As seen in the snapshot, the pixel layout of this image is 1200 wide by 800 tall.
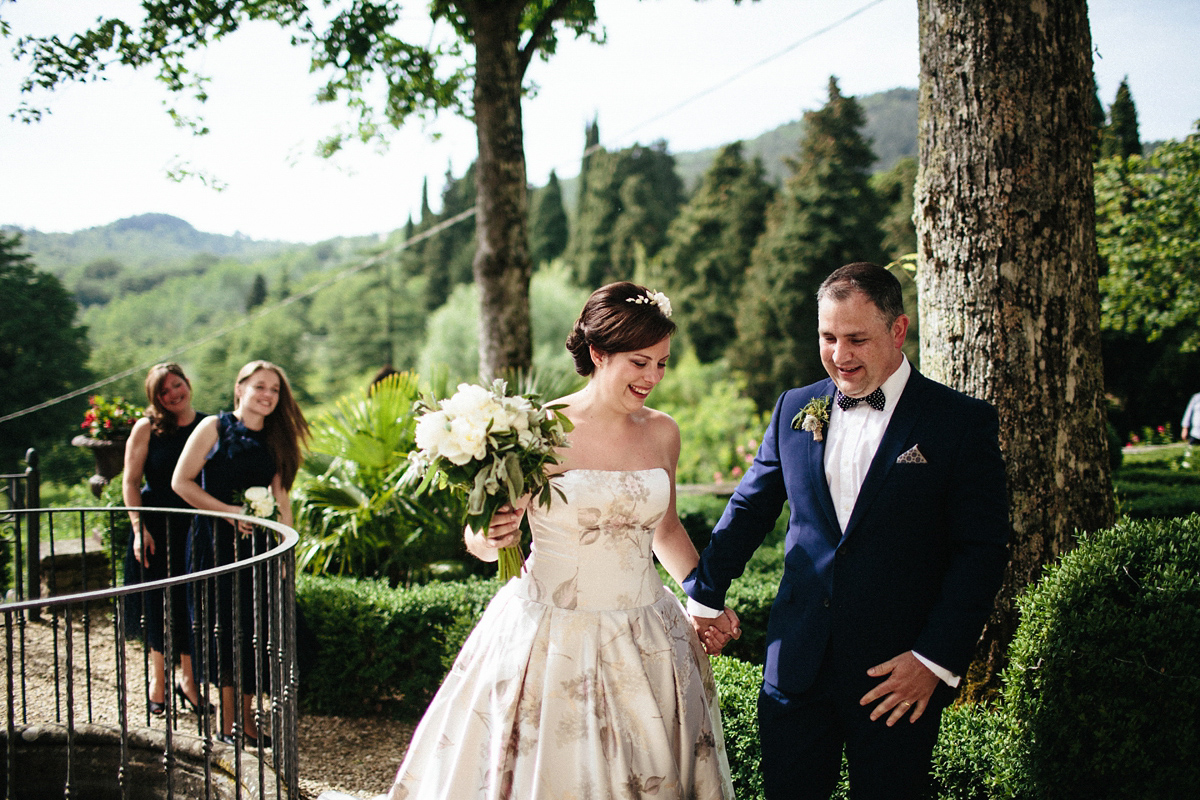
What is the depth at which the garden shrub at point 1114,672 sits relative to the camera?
2.17 meters

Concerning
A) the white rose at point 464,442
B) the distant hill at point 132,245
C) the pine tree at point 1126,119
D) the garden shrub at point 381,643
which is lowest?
the garden shrub at point 381,643

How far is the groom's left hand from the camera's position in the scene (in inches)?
85.1

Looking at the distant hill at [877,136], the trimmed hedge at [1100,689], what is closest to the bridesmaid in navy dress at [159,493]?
the trimmed hedge at [1100,689]

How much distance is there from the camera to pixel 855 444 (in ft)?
7.68

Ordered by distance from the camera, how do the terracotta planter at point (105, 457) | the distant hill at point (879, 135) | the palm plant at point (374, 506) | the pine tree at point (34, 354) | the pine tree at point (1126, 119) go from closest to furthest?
the palm plant at point (374, 506)
the terracotta planter at point (105, 457)
the pine tree at point (1126, 119)
the pine tree at point (34, 354)
the distant hill at point (879, 135)

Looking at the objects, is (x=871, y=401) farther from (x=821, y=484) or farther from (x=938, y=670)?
(x=938, y=670)

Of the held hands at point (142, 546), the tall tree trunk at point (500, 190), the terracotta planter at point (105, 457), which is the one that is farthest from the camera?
the terracotta planter at point (105, 457)

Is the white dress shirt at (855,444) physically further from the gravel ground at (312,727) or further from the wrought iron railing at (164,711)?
the gravel ground at (312,727)

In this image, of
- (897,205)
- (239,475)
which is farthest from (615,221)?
(239,475)

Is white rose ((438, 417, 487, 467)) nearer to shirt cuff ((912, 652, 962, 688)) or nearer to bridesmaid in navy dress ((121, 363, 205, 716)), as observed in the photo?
shirt cuff ((912, 652, 962, 688))

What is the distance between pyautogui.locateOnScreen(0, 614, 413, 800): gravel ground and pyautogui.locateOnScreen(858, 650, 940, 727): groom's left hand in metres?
2.84

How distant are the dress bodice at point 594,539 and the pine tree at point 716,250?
3329cm

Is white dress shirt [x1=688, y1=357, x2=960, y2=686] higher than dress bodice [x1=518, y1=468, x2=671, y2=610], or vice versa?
white dress shirt [x1=688, y1=357, x2=960, y2=686]

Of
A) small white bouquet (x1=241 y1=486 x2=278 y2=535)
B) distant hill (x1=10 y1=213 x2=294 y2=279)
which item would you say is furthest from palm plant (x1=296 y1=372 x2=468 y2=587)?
distant hill (x1=10 y1=213 x2=294 y2=279)
